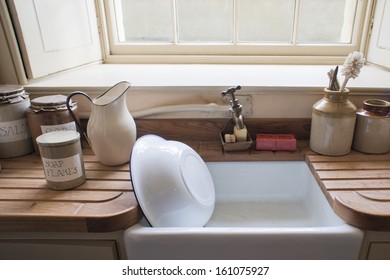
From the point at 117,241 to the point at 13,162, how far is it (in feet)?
1.54

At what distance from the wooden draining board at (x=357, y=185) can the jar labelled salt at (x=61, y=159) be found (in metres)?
0.63

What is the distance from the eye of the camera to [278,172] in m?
0.93

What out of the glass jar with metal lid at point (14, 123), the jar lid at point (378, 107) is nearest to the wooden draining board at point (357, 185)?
the jar lid at point (378, 107)

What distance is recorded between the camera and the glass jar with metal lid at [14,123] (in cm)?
82

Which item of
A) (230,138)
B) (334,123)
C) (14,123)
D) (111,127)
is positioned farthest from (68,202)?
(334,123)

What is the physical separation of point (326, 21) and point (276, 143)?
2.25 feet

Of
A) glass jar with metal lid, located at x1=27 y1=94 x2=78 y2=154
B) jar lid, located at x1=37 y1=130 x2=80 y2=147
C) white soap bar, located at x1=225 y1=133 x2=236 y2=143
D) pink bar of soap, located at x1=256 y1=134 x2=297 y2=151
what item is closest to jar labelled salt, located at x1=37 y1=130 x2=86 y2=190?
jar lid, located at x1=37 y1=130 x2=80 y2=147

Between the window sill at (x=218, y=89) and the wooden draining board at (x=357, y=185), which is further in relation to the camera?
the window sill at (x=218, y=89)

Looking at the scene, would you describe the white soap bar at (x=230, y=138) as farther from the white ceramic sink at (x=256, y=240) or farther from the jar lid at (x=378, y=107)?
the jar lid at (x=378, y=107)

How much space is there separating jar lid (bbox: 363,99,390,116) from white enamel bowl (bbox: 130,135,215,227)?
1.83ft

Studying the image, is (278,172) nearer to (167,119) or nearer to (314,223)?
(314,223)

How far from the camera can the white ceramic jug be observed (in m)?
0.77

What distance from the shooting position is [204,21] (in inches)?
48.6

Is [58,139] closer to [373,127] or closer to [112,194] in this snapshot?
[112,194]
